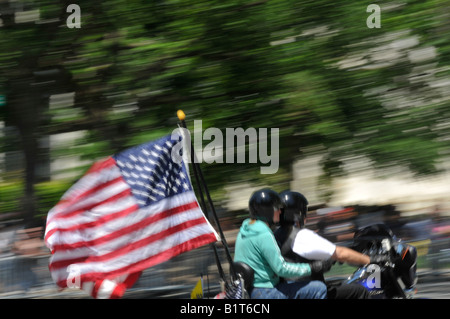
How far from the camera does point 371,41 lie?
27.6 feet

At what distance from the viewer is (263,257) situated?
4.05 meters

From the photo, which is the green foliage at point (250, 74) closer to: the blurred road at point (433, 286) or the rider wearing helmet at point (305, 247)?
the blurred road at point (433, 286)

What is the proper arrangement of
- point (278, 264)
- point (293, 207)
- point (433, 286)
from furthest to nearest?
point (433, 286) → point (293, 207) → point (278, 264)

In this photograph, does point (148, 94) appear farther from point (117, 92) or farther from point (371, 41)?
point (371, 41)

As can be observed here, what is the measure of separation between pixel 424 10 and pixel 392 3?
0.41m

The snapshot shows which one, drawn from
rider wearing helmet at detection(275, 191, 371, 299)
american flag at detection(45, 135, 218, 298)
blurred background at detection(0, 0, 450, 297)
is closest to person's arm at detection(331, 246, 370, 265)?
rider wearing helmet at detection(275, 191, 371, 299)

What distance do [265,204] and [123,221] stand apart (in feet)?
2.89

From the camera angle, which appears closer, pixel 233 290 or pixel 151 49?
pixel 233 290

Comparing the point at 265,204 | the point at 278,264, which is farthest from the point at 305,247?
the point at 265,204

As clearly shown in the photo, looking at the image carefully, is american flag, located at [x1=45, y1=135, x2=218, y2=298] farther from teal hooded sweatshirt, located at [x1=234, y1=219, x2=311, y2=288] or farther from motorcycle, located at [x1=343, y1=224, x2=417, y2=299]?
motorcycle, located at [x1=343, y1=224, x2=417, y2=299]

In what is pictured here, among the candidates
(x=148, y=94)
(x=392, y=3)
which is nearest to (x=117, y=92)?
(x=148, y=94)

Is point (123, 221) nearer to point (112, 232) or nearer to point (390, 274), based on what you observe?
point (112, 232)

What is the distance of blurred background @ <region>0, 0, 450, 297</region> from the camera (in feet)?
25.8
